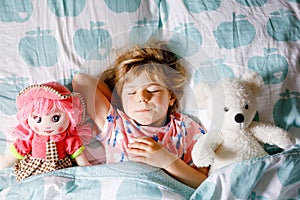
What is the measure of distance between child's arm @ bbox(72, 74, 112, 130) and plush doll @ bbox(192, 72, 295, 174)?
233 millimetres

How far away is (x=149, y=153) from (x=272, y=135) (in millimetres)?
301

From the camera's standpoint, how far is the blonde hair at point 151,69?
3.71 feet

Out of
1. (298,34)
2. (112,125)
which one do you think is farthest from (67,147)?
(298,34)

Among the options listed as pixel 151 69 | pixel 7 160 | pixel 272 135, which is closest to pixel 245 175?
pixel 272 135

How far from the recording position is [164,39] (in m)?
1.26

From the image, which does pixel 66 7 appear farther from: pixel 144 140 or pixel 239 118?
pixel 239 118

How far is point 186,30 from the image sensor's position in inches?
53.9

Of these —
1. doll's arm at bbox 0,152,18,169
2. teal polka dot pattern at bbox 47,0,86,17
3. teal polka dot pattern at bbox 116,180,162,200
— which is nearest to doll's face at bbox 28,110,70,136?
doll's arm at bbox 0,152,18,169

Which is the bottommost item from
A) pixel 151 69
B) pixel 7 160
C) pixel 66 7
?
pixel 7 160

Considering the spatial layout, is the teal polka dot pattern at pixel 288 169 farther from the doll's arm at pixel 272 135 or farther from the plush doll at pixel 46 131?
the plush doll at pixel 46 131

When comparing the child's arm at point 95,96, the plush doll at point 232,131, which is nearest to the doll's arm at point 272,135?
the plush doll at point 232,131

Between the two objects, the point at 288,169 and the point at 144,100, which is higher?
the point at 144,100

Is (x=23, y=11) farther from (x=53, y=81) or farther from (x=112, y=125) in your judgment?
(x=112, y=125)

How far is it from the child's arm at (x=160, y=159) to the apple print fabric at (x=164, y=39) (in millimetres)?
113
